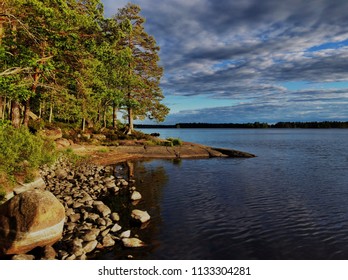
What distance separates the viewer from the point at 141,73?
48656 millimetres

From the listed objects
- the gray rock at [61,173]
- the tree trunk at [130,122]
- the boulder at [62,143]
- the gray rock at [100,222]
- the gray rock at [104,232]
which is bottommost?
the gray rock at [104,232]

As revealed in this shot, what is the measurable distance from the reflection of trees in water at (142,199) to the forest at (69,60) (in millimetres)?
7750

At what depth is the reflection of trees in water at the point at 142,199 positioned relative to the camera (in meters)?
11.4

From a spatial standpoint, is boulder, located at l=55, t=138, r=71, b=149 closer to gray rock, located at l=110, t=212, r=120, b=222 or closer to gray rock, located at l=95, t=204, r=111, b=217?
gray rock, located at l=95, t=204, r=111, b=217

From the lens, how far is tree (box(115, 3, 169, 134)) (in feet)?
149

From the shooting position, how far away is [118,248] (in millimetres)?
10336

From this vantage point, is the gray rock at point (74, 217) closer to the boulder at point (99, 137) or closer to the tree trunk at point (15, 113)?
the tree trunk at point (15, 113)

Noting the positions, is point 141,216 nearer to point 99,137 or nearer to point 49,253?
point 49,253

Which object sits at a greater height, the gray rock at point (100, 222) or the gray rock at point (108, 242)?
the gray rock at point (100, 222)

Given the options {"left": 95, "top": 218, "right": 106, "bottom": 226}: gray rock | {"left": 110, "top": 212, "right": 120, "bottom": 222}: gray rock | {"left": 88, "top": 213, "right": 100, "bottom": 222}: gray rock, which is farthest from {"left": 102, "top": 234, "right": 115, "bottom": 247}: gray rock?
{"left": 110, "top": 212, "right": 120, "bottom": 222}: gray rock

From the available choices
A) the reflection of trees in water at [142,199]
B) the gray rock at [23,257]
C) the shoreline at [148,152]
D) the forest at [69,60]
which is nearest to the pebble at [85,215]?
the gray rock at [23,257]

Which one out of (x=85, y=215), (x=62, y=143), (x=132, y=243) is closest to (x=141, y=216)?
(x=85, y=215)
